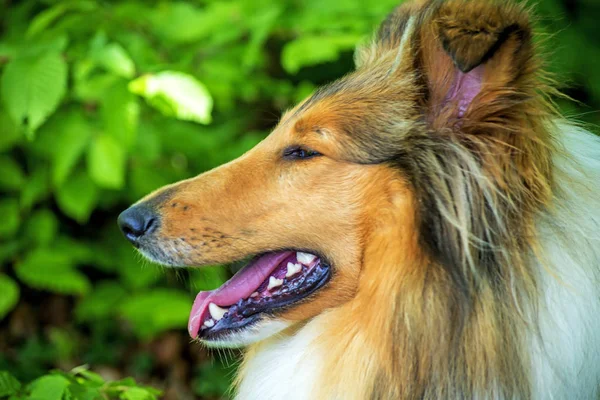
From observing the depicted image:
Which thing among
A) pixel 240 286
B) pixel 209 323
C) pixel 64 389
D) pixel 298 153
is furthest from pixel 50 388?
pixel 298 153

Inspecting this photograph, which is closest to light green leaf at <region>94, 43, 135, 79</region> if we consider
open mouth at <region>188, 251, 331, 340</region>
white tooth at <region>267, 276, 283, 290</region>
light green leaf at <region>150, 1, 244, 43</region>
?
light green leaf at <region>150, 1, 244, 43</region>

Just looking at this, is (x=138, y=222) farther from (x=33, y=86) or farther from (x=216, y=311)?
(x=33, y=86)

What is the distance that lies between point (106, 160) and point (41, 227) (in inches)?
37.6

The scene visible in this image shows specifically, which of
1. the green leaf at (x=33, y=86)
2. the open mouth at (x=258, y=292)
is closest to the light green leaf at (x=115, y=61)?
the green leaf at (x=33, y=86)

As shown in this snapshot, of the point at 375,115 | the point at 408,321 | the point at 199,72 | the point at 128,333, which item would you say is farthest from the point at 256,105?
the point at 408,321

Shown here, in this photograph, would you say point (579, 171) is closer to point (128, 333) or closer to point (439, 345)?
point (439, 345)

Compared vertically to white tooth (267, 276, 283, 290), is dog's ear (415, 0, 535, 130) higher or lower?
higher

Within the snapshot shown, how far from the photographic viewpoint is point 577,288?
2326 millimetres

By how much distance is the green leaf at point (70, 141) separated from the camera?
392cm

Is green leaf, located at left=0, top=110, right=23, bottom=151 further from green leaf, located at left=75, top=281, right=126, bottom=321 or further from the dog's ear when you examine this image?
the dog's ear

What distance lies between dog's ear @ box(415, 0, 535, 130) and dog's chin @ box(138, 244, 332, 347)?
665 millimetres

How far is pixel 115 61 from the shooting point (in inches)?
147

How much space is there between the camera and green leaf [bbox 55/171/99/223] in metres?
4.28

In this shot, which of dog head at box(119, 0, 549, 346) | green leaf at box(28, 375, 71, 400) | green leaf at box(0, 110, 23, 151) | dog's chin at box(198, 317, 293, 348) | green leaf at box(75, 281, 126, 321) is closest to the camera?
dog head at box(119, 0, 549, 346)
